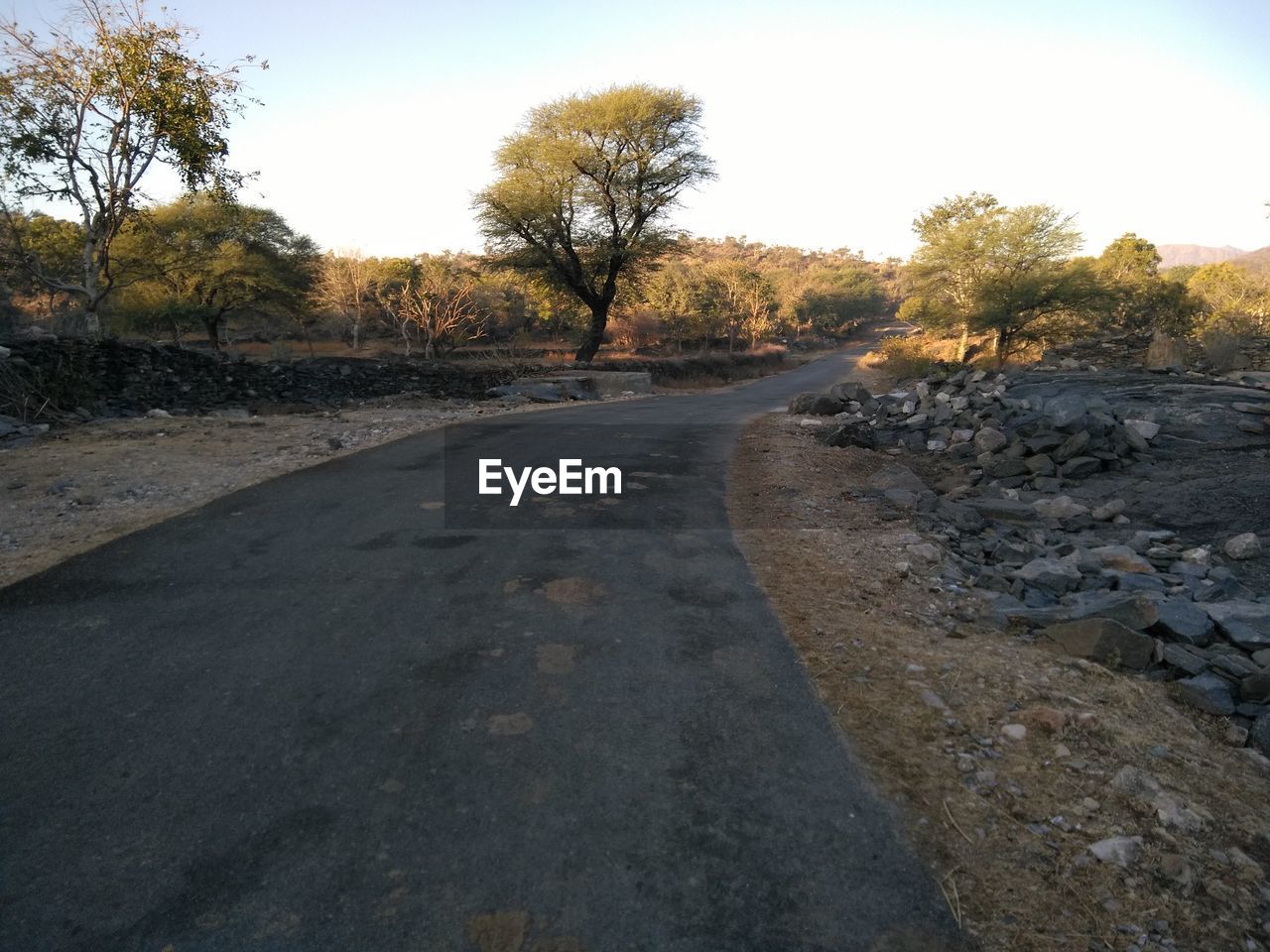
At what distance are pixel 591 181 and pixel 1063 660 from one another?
85.5ft

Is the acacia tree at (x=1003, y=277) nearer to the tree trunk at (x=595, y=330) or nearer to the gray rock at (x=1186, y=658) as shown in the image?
the tree trunk at (x=595, y=330)

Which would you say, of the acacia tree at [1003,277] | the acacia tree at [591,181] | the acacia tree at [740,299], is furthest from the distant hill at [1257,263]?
the acacia tree at [591,181]

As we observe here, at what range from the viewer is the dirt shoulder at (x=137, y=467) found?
20.3 feet

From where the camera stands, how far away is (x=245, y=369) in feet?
53.6

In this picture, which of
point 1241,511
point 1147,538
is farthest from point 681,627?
point 1241,511

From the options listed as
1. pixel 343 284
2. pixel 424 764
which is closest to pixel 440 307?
pixel 343 284

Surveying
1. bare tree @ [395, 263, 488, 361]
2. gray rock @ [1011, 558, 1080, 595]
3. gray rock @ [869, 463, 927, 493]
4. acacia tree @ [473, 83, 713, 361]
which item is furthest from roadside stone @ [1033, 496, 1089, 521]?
bare tree @ [395, 263, 488, 361]

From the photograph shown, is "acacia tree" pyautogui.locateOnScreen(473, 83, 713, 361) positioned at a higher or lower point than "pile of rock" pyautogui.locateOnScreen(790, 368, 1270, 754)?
higher

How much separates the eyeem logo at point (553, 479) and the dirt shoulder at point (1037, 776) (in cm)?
333

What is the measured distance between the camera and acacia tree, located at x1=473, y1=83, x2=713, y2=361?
2547 centimetres

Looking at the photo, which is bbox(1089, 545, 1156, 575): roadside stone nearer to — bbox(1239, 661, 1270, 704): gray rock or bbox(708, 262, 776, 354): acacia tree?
bbox(1239, 661, 1270, 704): gray rock

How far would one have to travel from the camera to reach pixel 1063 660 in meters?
4.23

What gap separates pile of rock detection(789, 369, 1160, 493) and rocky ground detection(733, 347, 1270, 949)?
73mm

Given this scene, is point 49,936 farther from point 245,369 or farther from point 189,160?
point 189,160
